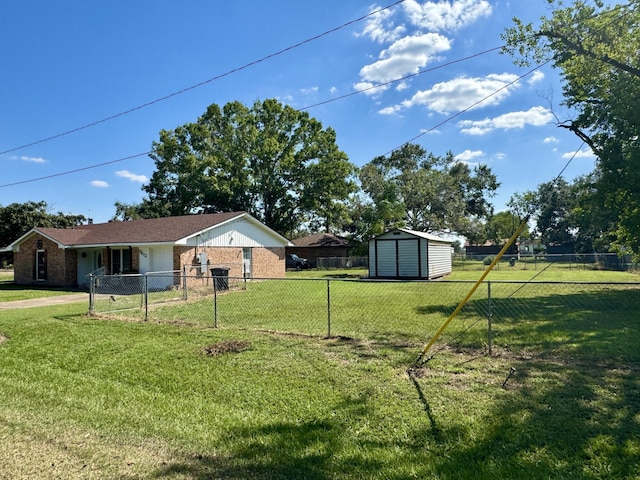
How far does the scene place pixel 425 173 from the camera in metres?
44.8

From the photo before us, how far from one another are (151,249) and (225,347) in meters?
14.6

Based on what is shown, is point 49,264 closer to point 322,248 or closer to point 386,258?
point 386,258

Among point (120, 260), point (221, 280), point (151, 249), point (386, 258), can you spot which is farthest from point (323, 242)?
point (221, 280)

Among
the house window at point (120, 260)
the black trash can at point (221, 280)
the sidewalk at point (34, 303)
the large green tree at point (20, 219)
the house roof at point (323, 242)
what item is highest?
the large green tree at point (20, 219)

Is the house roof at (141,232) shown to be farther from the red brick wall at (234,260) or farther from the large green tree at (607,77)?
the large green tree at (607,77)

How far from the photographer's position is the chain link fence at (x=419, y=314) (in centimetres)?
739

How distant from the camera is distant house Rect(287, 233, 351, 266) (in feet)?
150

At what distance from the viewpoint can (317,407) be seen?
14.6 ft

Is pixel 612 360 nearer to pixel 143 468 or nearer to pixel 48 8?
pixel 143 468

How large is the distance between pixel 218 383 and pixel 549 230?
70079mm

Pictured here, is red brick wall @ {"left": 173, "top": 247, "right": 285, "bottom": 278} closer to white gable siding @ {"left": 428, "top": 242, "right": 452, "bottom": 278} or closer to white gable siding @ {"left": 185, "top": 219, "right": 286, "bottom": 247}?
white gable siding @ {"left": 185, "top": 219, "right": 286, "bottom": 247}

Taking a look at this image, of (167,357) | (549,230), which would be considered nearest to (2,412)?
(167,357)

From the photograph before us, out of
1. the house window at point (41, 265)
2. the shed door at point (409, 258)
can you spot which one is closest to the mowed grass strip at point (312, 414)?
the shed door at point (409, 258)

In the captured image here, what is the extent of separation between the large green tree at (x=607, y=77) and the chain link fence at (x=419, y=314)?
11.0ft
